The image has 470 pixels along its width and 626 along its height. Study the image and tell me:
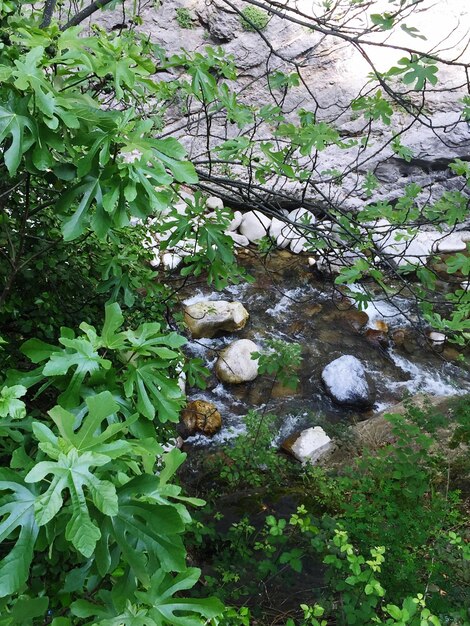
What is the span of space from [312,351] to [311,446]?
71.3 inches

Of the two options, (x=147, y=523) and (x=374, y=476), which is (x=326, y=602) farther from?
(x=147, y=523)

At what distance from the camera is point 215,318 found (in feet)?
20.2

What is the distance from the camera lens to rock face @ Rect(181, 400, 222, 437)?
4875 mm

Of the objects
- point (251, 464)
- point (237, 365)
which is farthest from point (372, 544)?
point (237, 365)

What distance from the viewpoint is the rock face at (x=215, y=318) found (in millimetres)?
6023

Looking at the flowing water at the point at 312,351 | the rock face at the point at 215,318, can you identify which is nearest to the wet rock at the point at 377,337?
the flowing water at the point at 312,351

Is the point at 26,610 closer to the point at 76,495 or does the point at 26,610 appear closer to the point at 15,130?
the point at 76,495

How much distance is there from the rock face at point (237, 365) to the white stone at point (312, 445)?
104cm

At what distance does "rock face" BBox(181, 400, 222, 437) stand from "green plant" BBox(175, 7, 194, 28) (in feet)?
31.8

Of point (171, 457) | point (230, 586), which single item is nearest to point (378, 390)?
point (230, 586)

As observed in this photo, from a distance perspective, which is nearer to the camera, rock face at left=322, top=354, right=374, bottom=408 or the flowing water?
the flowing water

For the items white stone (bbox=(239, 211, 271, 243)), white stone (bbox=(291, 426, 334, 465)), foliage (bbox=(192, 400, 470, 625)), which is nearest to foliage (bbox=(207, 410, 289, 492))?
foliage (bbox=(192, 400, 470, 625))

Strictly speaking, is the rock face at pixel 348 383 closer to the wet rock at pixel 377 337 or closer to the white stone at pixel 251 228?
the wet rock at pixel 377 337

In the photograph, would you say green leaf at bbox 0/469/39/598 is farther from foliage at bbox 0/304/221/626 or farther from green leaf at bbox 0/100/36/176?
green leaf at bbox 0/100/36/176
